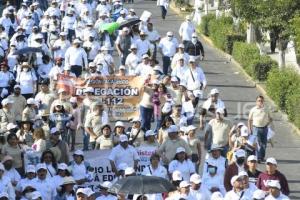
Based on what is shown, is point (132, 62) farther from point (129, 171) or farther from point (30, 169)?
point (30, 169)

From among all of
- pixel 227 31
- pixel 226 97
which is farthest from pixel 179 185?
pixel 227 31

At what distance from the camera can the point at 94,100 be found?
85.1 ft

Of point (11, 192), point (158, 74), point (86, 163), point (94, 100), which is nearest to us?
point (11, 192)

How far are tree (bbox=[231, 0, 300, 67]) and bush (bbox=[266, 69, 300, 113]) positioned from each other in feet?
4.70

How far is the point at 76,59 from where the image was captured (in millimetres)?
29719

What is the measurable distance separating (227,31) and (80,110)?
14.8 meters

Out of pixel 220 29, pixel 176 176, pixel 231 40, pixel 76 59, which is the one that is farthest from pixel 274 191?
pixel 220 29

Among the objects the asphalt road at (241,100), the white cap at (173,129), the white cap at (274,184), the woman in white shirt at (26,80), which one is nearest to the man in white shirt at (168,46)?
the asphalt road at (241,100)

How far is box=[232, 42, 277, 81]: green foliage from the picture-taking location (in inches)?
1337

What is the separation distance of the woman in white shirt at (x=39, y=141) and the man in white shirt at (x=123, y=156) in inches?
50.0

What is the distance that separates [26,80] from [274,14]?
28.1 ft

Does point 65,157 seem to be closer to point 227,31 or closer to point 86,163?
point 86,163

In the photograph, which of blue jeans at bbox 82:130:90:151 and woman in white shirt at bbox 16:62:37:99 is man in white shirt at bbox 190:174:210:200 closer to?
blue jeans at bbox 82:130:90:151

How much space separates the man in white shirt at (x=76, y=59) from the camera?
29.7 metres
